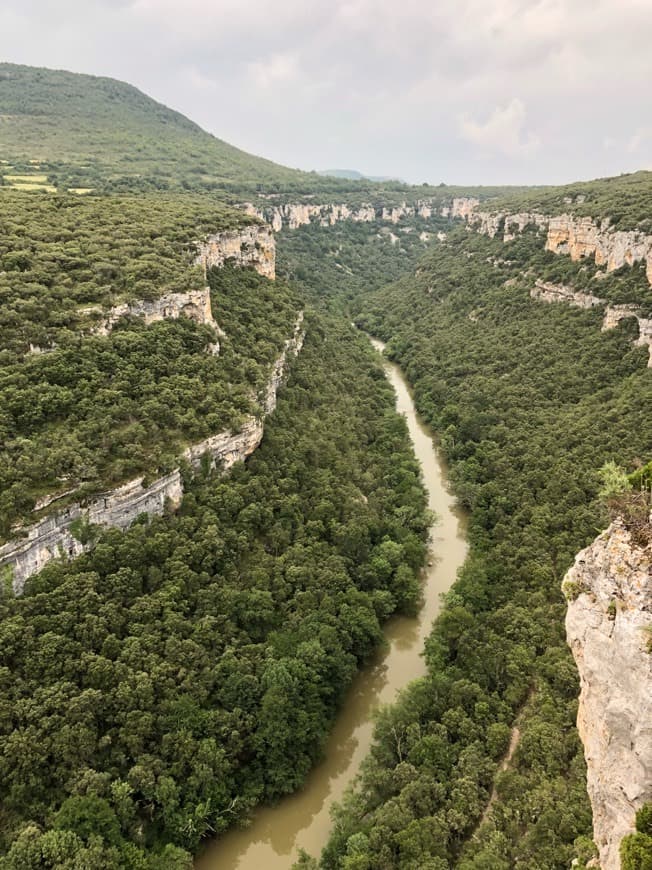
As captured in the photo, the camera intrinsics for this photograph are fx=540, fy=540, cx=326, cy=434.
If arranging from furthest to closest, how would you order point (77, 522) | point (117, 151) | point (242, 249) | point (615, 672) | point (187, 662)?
1. point (117, 151)
2. point (242, 249)
3. point (77, 522)
4. point (187, 662)
5. point (615, 672)

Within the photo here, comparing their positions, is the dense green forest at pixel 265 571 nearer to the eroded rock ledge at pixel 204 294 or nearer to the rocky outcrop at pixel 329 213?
the eroded rock ledge at pixel 204 294

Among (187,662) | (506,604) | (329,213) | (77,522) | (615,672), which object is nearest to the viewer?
(615,672)

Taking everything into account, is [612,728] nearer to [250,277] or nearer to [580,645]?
[580,645]

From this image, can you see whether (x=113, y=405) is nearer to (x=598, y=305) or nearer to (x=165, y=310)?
(x=165, y=310)

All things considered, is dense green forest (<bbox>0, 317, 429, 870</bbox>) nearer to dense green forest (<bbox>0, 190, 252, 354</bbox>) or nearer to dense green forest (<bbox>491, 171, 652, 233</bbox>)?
dense green forest (<bbox>0, 190, 252, 354</bbox>)

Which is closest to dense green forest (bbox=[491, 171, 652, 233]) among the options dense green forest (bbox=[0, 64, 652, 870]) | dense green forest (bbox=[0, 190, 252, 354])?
dense green forest (bbox=[0, 64, 652, 870])

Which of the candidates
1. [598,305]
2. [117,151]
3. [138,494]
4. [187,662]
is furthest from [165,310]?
[117,151]

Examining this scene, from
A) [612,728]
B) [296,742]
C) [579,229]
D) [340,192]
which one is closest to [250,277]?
[579,229]
